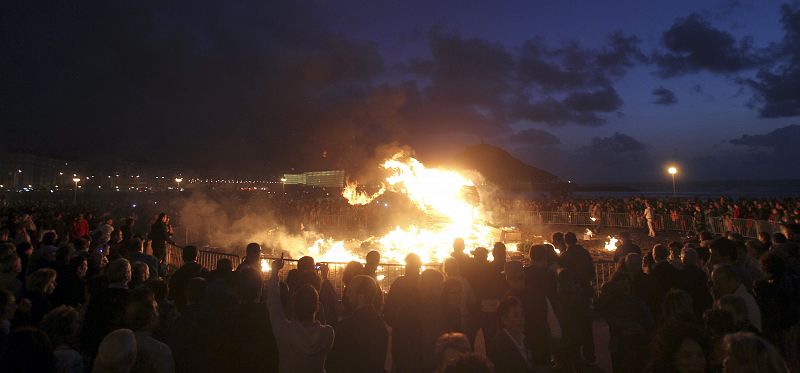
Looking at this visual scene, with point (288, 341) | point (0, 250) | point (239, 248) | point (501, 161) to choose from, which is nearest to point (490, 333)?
point (288, 341)

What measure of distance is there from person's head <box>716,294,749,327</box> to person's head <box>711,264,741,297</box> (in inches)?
40.0

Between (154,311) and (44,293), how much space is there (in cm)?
267

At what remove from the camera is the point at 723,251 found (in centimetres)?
548

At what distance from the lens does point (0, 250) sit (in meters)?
5.78

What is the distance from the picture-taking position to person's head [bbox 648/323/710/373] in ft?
10.1

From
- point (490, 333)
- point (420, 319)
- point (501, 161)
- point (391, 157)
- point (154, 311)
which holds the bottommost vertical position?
point (490, 333)

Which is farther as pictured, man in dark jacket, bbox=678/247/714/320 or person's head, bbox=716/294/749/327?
man in dark jacket, bbox=678/247/714/320

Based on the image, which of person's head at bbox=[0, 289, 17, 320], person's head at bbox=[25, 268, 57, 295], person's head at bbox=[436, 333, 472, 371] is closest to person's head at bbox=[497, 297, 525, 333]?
person's head at bbox=[436, 333, 472, 371]

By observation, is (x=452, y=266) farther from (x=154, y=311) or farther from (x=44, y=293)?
(x=44, y=293)

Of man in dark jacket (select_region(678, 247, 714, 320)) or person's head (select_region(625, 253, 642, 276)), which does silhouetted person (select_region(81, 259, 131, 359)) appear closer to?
person's head (select_region(625, 253, 642, 276))

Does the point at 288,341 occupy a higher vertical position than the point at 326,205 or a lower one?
lower

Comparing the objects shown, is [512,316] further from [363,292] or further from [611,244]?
[611,244]

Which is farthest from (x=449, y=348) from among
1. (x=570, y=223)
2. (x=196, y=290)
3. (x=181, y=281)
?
(x=570, y=223)

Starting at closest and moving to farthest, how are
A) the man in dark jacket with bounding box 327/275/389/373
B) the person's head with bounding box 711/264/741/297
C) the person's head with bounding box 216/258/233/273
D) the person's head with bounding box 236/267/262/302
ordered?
the man in dark jacket with bounding box 327/275/389/373 < the person's head with bounding box 236/267/262/302 < the person's head with bounding box 711/264/741/297 < the person's head with bounding box 216/258/233/273
